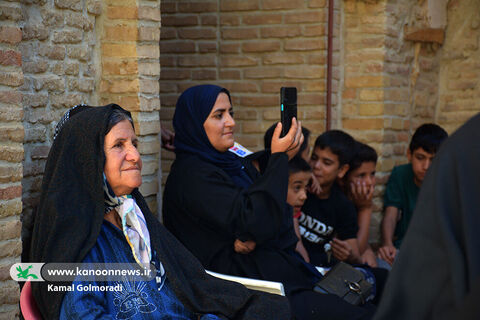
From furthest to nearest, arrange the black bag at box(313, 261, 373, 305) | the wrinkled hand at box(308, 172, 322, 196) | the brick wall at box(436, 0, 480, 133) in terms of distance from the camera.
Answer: the brick wall at box(436, 0, 480, 133)
the wrinkled hand at box(308, 172, 322, 196)
the black bag at box(313, 261, 373, 305)

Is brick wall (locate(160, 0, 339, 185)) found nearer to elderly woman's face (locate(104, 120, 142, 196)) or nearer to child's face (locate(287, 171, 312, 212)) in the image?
child's face (locate(287, 171, 312, 212))

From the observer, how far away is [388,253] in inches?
184

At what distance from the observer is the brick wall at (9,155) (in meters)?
2.62

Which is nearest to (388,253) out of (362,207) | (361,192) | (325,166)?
(362,207)

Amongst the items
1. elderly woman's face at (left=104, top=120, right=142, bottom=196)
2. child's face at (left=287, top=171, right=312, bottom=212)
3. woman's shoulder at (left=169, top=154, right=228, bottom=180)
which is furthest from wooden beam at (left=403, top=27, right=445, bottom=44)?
elderly woman's face at (left=104, top=120, right=142, bottom=196)

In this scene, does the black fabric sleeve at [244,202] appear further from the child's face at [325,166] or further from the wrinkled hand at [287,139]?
the child's face at [325,166]

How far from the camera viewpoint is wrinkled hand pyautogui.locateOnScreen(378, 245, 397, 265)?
4.65 metres

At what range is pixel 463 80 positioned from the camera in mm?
5617

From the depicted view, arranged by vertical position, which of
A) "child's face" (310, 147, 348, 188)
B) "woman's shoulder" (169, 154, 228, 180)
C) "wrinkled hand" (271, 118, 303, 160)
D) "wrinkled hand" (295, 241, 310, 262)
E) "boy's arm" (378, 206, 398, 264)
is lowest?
"boy's arm" (378, 206, 398, 264)

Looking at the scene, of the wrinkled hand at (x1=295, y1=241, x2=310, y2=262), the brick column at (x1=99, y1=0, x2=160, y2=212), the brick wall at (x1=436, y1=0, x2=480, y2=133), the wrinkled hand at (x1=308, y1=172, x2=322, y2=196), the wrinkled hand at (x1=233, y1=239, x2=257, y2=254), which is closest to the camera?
the wrinkled hand at (x1=233, y1=239, x2=257, y2=254)

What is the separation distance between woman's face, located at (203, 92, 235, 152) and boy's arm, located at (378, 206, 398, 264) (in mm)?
1757

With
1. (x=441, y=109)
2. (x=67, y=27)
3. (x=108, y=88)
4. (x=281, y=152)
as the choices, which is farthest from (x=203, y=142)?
(x=441, y=109)

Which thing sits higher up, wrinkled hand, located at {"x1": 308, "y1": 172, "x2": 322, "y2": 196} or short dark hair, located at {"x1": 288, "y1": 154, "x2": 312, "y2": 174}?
short dark hair, located at {"x1": 288, "y1": 154, "x2": 312, "y2": 174}

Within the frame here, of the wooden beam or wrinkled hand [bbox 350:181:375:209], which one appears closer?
wrinkled hand [bbox 350:181:375:209]
